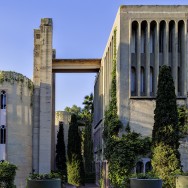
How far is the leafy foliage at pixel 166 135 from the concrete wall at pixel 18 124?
1591cm

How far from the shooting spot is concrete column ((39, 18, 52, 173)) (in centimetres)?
3631

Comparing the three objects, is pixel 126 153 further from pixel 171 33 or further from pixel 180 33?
pixel 180 33

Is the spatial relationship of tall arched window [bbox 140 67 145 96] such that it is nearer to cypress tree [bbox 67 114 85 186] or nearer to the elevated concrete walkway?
the elevated concrete walkway

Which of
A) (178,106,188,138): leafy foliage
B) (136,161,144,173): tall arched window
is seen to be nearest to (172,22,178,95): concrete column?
(178,106,188,138): leafy foliage

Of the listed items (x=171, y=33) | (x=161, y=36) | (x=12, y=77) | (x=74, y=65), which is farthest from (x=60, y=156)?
(x=171, y=33)

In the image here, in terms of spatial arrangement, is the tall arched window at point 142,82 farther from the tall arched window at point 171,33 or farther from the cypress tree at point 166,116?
the cypress tree at point 166,116

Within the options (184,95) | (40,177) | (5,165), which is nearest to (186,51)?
(184,95)

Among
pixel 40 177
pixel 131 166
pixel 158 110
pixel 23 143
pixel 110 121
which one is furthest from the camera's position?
pixel 23 143

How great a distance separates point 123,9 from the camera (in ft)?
88.0

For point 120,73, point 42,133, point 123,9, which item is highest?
point 123,9

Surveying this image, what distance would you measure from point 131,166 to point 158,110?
583cm

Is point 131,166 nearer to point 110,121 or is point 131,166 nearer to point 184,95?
point 110,121

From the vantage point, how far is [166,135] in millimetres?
20516

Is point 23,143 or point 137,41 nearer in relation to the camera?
point 137,41
